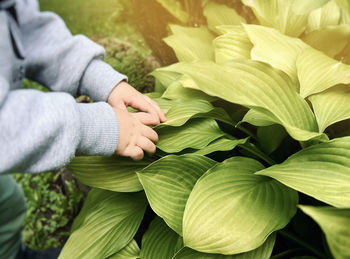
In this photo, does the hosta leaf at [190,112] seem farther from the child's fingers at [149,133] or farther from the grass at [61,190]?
the grass at [61,190]

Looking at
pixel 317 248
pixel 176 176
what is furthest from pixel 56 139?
pixel 317 248

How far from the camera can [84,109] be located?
0.99 metres

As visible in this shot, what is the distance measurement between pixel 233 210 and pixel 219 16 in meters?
0.91

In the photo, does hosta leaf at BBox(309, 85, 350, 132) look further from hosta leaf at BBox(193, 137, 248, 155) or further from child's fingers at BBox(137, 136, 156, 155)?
child's fingers at BBox(137, 136, 156, 155)

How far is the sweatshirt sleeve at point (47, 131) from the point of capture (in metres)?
0.88

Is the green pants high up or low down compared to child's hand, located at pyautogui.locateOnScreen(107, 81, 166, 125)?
down

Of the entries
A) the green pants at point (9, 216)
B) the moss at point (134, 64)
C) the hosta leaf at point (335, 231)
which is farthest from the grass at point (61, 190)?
the hosta leaf at point (335, 231)

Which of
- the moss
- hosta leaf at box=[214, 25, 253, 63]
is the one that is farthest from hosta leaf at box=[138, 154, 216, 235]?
the moss

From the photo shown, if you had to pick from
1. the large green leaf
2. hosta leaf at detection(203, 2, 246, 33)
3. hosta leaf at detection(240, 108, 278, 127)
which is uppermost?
hosta leaf at detection(203, 2, 246, 33)

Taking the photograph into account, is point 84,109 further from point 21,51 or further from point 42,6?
point 42,6

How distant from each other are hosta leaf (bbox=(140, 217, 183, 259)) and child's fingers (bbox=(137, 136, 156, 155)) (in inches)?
9.3

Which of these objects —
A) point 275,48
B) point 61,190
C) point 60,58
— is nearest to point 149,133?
point 275,48

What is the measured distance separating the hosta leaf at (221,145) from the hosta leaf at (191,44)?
44 cm

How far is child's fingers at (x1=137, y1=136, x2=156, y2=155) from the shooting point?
97 cm
